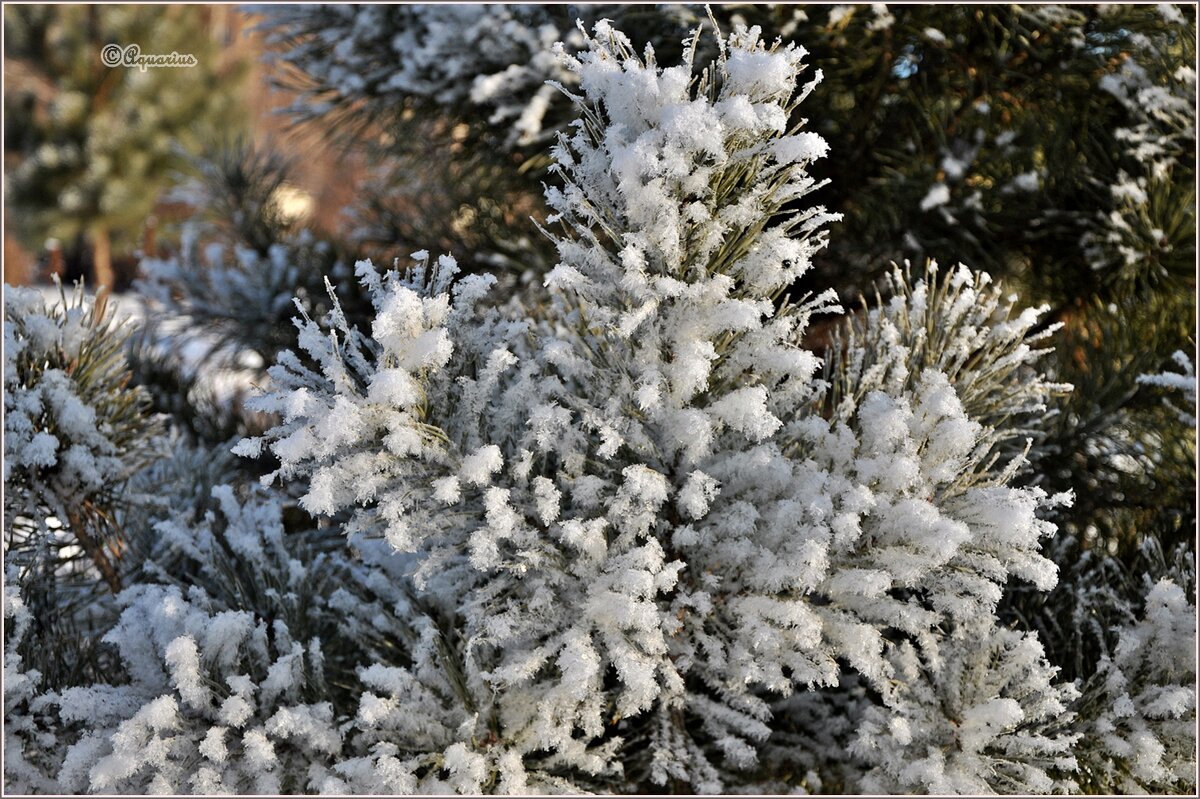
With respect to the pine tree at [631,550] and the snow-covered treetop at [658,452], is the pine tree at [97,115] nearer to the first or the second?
the pine tree at [631,550]

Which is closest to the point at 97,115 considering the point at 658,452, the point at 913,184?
the point at 913,184

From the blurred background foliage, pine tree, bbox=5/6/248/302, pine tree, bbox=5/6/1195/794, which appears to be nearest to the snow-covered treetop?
pine tree, bbox=5/6/1195/794

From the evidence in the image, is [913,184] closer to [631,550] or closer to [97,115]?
[631,550]

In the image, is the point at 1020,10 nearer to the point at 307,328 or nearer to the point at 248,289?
the point at 307,328

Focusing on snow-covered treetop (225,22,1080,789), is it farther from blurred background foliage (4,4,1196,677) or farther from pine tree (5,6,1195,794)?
Result: blurred background foliage (4,4,1196,677)

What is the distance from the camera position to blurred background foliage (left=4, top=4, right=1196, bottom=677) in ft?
3.97

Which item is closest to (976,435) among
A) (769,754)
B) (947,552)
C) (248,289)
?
(947,552)

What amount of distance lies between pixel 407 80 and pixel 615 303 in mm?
888

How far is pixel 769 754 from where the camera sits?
91cm

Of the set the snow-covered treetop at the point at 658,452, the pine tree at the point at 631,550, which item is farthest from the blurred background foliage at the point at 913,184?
the snow-covered treetop at the point at 658,452

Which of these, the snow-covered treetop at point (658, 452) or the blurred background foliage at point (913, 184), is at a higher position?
the blurred background foliage at point (913, 184)

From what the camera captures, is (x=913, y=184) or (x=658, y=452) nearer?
(x=658, y=452)

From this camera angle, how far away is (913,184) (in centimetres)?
131

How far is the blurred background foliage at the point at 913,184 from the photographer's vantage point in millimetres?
1211
